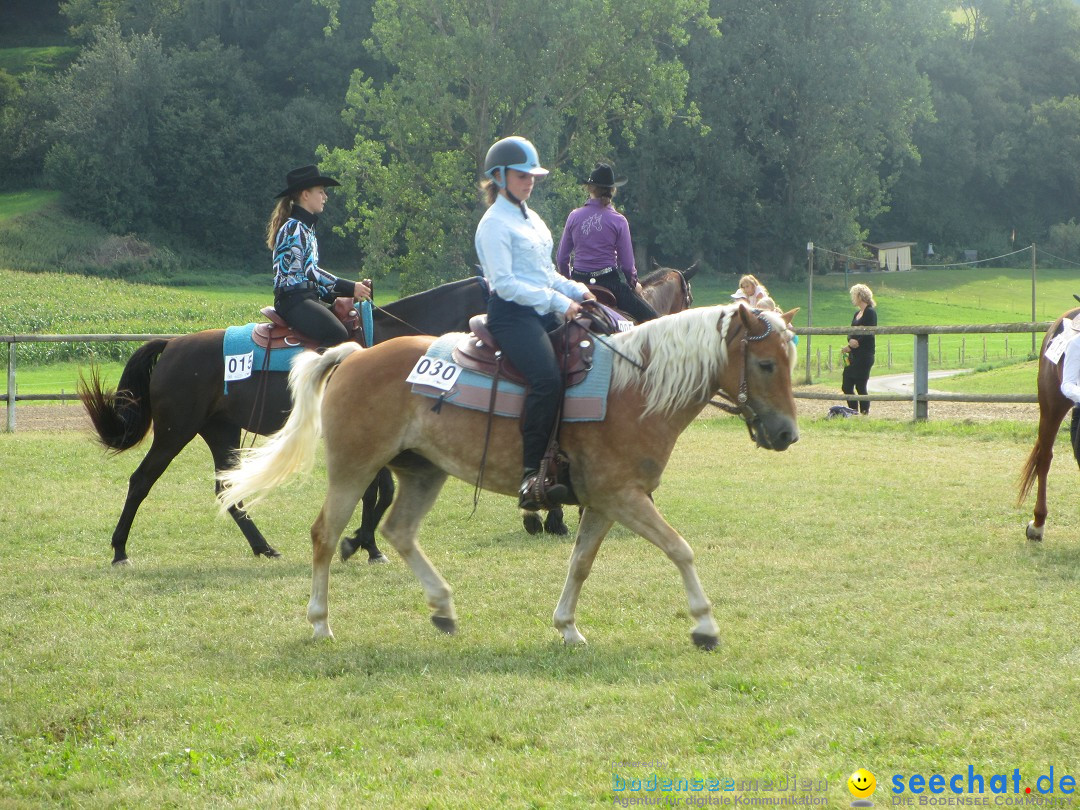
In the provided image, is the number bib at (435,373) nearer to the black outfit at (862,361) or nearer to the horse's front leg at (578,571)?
the horse's front leg at (578,571)

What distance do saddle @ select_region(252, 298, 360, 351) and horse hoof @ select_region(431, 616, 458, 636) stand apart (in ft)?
9.80

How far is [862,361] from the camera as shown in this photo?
17.5 m

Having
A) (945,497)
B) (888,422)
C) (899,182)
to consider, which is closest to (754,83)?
(899,182)

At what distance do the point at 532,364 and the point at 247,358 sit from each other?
11.5ft

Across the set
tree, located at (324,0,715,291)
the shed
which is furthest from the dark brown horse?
the shed

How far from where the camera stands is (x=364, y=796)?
3.90m

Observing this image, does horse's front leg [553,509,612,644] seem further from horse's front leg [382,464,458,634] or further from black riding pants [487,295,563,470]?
horse's front leg [382,464,458,634]

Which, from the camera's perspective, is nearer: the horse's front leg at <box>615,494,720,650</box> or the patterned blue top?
the horse's front leg at <box>615,494,720,650</box>

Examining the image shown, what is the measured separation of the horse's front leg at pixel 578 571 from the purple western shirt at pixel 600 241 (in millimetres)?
3692

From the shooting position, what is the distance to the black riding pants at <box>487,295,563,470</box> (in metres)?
5.83

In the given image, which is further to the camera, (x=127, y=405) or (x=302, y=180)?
(x=127, y=405)

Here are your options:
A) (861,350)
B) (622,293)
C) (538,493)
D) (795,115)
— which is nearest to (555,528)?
(622,293)

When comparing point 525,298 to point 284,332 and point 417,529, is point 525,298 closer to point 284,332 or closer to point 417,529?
point 417,529

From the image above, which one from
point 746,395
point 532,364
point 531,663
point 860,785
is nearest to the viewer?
point 860,785
